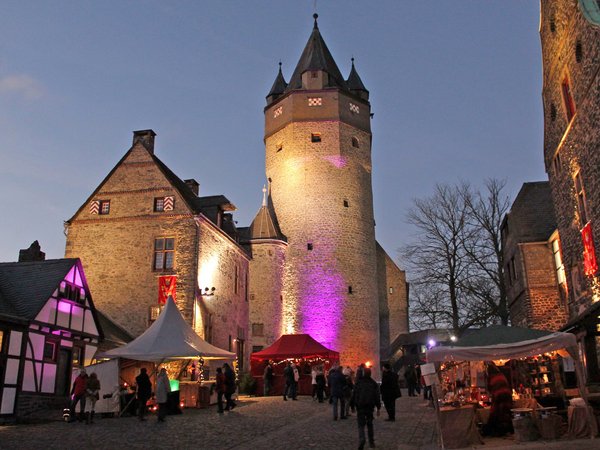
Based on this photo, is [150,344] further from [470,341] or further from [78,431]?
[470,341]

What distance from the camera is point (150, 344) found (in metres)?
16.3

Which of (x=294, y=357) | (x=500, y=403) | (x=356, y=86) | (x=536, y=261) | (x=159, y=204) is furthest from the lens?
(x=356, y=86)

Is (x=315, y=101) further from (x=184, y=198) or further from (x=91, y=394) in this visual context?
(x=91, y=394)

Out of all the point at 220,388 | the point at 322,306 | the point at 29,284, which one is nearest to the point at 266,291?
the point at 322,306

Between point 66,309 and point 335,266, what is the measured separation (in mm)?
17689

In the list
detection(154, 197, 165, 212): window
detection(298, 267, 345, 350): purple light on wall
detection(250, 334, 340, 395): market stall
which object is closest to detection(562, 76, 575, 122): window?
detection(250, 334, 340, 395): market stall

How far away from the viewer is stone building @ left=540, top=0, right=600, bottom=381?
15.1 m

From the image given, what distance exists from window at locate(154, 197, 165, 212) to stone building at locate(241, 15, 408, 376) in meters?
8.75

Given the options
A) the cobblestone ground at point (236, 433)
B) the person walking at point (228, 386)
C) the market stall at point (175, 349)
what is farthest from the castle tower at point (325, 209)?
the cobblestone ground at point (236, 433)

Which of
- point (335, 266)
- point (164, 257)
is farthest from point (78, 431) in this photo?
point (335, 266)

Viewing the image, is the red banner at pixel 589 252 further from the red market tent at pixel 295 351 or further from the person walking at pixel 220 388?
the red market tent at pixel 295 351

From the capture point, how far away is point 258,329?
30.4m

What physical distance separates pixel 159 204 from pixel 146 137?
3277 millimetres

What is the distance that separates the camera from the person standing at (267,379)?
928 inches
